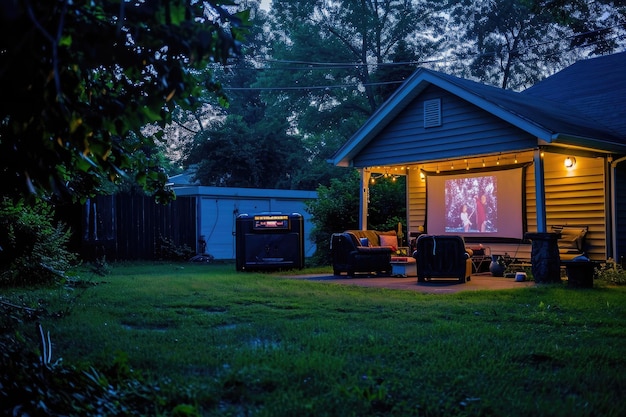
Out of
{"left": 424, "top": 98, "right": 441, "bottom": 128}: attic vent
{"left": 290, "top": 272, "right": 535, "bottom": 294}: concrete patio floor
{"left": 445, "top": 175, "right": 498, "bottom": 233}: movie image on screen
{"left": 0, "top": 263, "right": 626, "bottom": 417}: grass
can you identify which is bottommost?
{"left": 290, "top": 272, "right": 535, "bottom": 294}: concrete patio floor

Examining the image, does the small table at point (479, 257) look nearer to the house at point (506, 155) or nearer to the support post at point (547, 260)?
the house at point (506, 155)

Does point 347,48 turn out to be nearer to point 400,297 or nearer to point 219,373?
point 400,297

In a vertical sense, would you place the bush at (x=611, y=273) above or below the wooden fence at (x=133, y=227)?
below

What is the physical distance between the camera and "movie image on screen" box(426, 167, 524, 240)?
1370 centimetres

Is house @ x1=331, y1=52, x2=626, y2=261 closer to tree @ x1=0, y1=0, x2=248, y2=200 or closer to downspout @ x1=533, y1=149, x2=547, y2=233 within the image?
downspout @ x1=533, y1=149, x2=547, y2=233

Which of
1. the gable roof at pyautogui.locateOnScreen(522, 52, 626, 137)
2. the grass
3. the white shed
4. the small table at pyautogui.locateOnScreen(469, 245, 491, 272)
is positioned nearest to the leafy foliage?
the grass

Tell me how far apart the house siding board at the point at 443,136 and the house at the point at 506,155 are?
0.02m

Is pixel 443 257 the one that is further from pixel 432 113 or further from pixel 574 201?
pixel 574 201

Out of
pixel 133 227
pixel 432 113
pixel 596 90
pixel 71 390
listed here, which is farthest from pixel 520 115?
pixel 133 227

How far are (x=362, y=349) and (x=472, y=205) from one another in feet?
34.2

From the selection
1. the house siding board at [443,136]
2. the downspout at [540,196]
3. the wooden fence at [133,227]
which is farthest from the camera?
the wooden fence at [133,227]

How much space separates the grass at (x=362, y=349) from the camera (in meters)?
3.42

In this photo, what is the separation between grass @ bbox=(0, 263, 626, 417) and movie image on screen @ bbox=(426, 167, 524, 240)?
17.8 ft

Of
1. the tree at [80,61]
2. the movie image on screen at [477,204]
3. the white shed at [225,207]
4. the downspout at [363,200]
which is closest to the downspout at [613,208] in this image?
the movie image on screen at [477,204]
